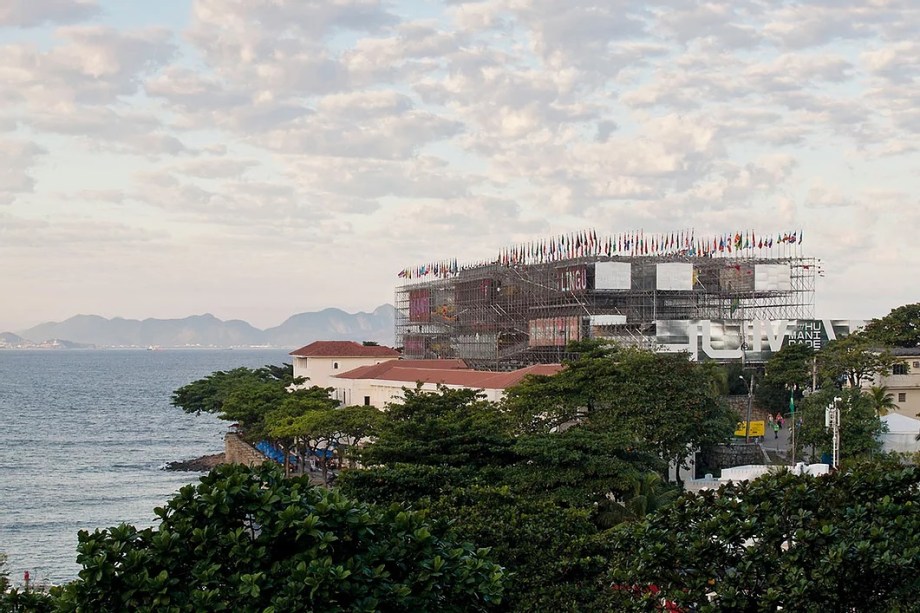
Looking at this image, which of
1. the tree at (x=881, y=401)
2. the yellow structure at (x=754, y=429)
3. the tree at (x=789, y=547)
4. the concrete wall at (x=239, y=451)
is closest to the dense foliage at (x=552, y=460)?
the tree at (x=789, y=547)

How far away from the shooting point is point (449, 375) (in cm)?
6881

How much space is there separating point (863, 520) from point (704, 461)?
4430 cm

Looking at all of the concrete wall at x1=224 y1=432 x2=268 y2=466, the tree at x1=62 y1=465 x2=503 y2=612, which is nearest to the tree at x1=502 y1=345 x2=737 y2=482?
the concrete wall at x1=224 y1=432 x2=268 y2=466

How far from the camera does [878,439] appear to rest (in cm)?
5309

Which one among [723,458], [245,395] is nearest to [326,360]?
[245,395]

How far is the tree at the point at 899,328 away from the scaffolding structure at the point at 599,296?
18.2m

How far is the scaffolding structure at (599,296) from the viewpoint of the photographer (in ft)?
285

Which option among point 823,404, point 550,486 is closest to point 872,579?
point 550,486

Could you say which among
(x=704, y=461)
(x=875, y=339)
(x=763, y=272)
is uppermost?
(x=763, y=272)

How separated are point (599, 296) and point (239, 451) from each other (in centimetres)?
2976

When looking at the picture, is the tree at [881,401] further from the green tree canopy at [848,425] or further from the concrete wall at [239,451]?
the concrete wall at [239,451]

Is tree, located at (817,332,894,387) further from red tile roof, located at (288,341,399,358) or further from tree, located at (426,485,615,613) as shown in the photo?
red tile roof, located at (288,341,399,358)

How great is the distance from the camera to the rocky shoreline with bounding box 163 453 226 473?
7831 centimetres

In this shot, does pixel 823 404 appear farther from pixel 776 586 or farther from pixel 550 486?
pixel 776 586
